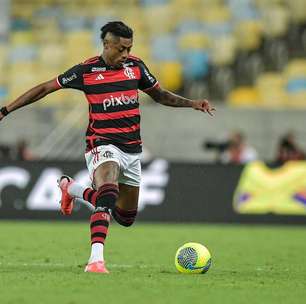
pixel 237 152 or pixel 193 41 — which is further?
pixel 193 41

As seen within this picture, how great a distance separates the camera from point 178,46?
72.5 ft

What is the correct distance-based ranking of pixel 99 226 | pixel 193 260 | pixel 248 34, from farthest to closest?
pixel 248 34 → pixel 193 260 → pixel 99 226

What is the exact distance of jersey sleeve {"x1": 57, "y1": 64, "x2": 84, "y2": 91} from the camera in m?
9.14

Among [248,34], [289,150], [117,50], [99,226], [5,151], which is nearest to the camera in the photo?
[99,226]

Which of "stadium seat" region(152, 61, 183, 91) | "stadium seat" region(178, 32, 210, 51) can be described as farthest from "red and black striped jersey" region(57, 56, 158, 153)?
"stadium seat" region(178, 32, 210, 51)

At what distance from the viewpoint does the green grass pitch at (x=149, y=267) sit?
6.95m

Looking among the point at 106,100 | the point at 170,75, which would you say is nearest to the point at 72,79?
the point at 106,100

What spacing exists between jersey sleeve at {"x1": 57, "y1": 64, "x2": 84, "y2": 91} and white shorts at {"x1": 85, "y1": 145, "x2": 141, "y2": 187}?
24.0 inches

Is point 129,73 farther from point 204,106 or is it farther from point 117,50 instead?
point 204,106

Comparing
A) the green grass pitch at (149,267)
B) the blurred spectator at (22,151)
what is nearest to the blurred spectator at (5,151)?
the blurred spectator at (22,151)

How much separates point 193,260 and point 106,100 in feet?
5.38

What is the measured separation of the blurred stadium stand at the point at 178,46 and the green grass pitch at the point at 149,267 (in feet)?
17.7

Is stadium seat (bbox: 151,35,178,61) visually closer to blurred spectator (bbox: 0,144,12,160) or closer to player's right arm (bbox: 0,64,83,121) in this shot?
blurred spectator (bbox: 0,144,12,160)

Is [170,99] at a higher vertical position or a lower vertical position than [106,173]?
higher
